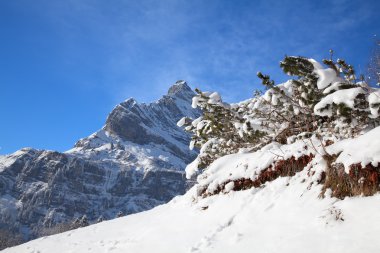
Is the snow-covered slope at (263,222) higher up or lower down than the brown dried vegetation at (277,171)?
lower down

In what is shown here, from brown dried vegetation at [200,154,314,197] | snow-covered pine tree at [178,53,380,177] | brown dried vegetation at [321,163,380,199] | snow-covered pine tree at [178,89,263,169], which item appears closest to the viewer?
brown dried vegetation at [321,163,380,199]

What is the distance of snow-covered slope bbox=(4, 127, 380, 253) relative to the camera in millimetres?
5133

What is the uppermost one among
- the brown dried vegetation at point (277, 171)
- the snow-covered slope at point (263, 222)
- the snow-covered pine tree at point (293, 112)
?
the snow-covered pine tree at point (293, 112)

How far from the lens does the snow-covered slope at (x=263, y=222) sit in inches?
202

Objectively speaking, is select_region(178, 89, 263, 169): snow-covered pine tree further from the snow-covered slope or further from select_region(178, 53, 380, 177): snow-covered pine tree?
the snow-covered slope

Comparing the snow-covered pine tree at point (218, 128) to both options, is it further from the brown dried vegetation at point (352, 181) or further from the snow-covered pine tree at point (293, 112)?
the brown dried vegetation at point (352, 181)

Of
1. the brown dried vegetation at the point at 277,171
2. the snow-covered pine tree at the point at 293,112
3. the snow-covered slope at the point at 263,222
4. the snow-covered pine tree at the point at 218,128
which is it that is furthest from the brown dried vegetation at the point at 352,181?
the snow-covered pine tree at the point at 218,128

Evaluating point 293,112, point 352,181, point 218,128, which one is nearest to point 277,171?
point 293,112

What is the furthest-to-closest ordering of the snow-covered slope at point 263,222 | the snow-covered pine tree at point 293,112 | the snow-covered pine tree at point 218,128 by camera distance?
1. the snow-covered pine tree at point 218,128
2. the snow-covered pine tree at point 293,112
3. the snow-covered slope at point 263,222

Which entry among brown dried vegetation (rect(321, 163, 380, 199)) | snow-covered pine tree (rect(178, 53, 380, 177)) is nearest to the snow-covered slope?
brown dried vegetation (rect(321, 163, 380, 199))

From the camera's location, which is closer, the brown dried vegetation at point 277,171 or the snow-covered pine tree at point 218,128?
the brown dried vegetation at point 277,171

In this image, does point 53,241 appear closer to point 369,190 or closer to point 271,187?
point 271,187

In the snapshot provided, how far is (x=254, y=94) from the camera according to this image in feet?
34.9

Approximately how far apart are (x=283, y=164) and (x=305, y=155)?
0.52 m
